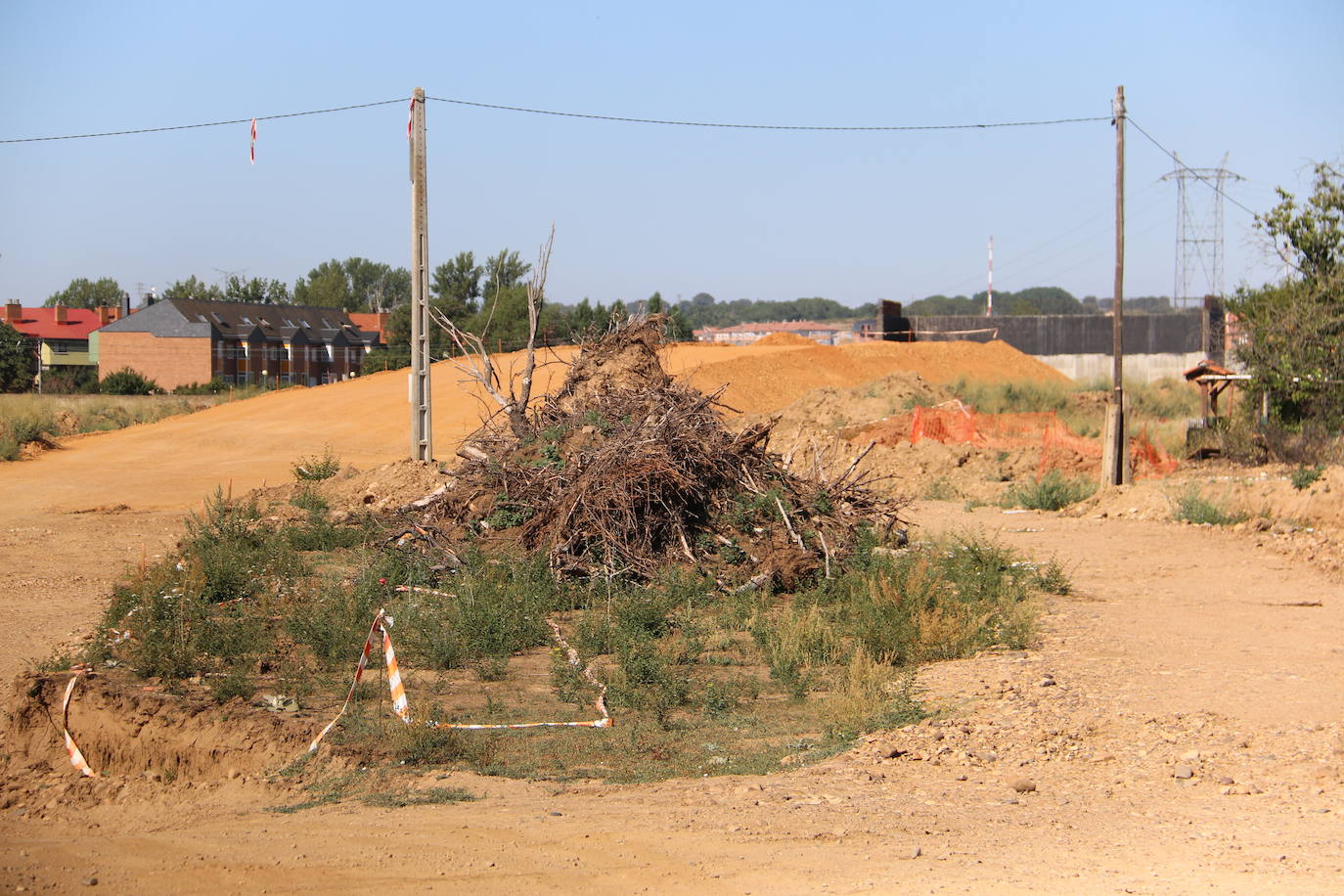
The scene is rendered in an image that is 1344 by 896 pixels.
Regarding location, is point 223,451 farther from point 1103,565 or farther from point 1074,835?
point 1074,835

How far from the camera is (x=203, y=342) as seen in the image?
2830 inches

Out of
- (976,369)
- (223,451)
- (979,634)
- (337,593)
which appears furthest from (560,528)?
(976,369)

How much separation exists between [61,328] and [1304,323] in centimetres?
8445

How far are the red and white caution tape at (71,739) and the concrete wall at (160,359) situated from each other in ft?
227

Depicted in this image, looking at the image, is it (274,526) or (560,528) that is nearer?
(560,528)

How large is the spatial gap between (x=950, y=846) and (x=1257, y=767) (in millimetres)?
2758

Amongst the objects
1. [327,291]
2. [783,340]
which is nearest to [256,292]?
[327,291]

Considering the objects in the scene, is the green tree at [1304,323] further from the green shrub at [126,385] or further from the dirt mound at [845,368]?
the green shrub at [126,385]

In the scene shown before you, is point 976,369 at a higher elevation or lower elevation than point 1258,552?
higher

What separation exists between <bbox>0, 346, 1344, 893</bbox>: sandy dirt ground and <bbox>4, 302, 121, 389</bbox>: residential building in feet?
257

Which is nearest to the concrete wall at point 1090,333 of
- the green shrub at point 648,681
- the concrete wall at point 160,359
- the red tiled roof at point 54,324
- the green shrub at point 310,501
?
the green shrub at point 310,501

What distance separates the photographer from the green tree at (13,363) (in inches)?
2293

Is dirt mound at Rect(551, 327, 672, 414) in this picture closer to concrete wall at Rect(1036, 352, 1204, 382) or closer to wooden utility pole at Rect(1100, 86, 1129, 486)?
wooden utility pole at Rect(1100, 86, 1129, 486)

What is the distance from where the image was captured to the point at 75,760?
24.1 ft
